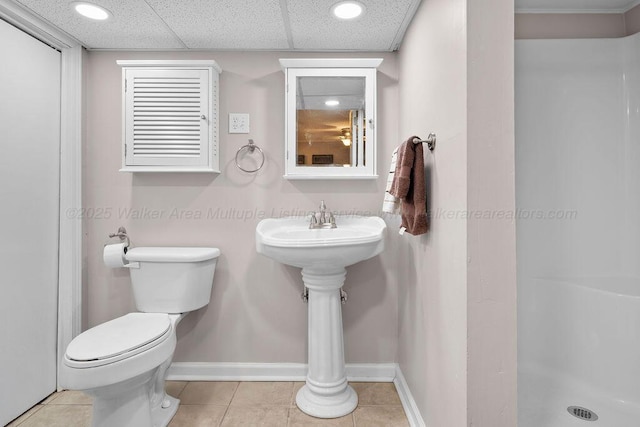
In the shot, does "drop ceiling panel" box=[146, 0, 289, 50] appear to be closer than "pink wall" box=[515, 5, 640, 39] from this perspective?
Yes

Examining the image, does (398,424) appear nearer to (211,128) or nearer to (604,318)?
(604,318)

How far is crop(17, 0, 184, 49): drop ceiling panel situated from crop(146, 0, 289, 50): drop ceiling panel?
73 mm

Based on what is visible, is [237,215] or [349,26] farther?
[237,215]

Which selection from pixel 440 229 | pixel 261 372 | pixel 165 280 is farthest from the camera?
pixel 261 372

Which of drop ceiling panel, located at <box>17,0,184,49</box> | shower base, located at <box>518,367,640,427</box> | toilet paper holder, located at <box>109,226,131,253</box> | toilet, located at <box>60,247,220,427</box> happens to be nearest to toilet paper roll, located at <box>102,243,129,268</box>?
toilet, located at <box>60,247,220,427</box>

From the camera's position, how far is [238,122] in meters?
1.85

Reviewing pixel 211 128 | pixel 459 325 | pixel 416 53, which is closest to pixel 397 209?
pixel 459 325

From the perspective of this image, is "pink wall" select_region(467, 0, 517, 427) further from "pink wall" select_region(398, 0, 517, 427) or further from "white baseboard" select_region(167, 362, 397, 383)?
"white baseboard" select_region(167, 362, 397, 383)

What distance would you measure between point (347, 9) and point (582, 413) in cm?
208

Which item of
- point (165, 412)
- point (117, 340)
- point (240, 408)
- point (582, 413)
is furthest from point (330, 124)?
point (582, 413)

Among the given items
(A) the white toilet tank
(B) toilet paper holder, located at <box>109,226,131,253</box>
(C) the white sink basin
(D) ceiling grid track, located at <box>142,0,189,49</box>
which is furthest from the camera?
(B) toilet paper holder, located at <box>109,226,131,253</box>

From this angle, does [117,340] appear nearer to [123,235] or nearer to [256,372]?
[123,235]

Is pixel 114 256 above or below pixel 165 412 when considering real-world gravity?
above

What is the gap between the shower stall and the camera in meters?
1.56
